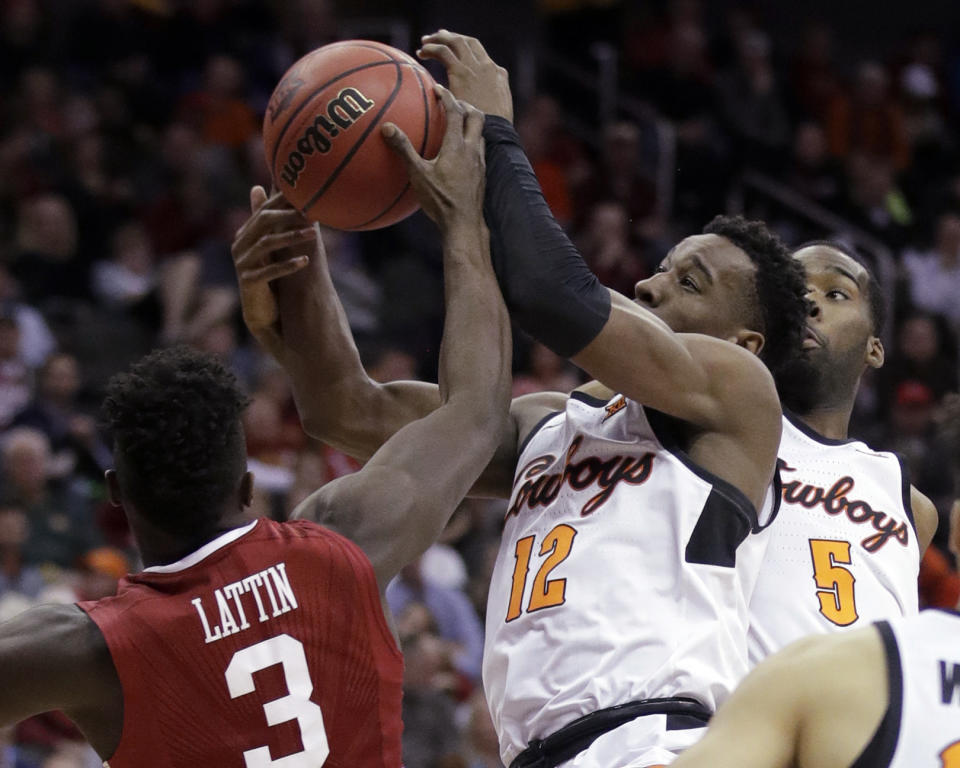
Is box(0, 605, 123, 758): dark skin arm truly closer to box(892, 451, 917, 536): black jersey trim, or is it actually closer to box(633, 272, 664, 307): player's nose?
box(633, 272, 664, 307): player's nose

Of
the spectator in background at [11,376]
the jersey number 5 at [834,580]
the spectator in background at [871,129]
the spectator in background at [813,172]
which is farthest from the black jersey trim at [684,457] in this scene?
the spectator in background at [871,129]

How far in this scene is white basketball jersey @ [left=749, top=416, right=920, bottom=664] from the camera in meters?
3.92

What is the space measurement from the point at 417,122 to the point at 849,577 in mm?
1606

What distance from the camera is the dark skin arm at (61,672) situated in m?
2.82

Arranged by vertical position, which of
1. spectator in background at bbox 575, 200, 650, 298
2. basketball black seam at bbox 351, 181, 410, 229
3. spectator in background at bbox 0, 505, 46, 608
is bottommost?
spectator in background at bbox 575, 200, 650, 298

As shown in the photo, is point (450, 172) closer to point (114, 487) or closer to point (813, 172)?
point (114, 487)

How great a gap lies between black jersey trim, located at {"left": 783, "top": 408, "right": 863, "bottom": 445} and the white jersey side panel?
2199 millimetres

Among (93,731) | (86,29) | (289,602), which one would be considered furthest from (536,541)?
(86,29)

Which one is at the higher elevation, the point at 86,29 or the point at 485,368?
the point at 485,368

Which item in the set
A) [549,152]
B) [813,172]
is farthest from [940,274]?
[549,152]

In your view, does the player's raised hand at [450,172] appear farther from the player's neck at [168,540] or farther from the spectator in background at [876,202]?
the spectator in background at [876,202]

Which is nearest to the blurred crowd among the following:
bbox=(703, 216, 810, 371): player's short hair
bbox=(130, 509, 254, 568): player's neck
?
bbox=(703, 216, 810, 371): player's short hair

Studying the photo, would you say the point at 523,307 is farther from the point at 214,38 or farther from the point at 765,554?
the point at 214,38

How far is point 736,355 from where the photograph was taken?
11.7ft
